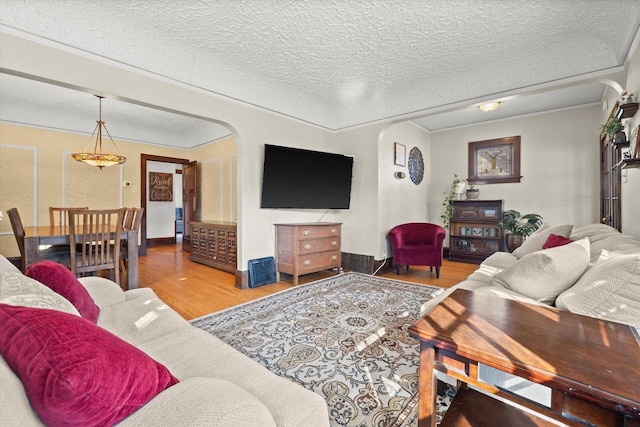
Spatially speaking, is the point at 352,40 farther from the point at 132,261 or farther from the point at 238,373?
the point at 132,261

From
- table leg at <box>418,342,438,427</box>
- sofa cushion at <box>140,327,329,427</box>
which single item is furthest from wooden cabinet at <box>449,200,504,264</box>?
sofa cushion at <box>140,327,329,427</box>

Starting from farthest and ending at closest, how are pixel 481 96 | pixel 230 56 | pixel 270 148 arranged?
pixel 270 148, pixel 481 96, pixel 230 56

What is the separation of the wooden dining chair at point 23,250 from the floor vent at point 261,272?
1.91 metres

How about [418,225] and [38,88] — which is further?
[418,225]

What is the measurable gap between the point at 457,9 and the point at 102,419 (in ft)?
9.96

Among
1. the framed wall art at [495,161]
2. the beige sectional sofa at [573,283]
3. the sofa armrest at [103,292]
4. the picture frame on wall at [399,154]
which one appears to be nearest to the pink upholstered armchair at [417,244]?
the picture frame on wall at [399,154]

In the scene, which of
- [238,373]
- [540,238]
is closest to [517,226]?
[540,238]

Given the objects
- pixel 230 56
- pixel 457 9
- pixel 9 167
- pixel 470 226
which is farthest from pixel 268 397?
pixel 9 167

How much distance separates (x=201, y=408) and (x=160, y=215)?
7411 mm

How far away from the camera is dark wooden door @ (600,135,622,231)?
9.66 feet

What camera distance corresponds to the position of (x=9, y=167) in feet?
15.2

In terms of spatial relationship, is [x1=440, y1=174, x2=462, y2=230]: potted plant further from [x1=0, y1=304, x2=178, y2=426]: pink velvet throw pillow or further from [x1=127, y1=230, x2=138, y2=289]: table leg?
[x1=0, y1=304, x2=178, y2=426]: pink velvet throw pillow

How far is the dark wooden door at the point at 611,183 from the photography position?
2943 mm

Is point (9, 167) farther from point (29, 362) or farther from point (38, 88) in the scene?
point (29, 362)
